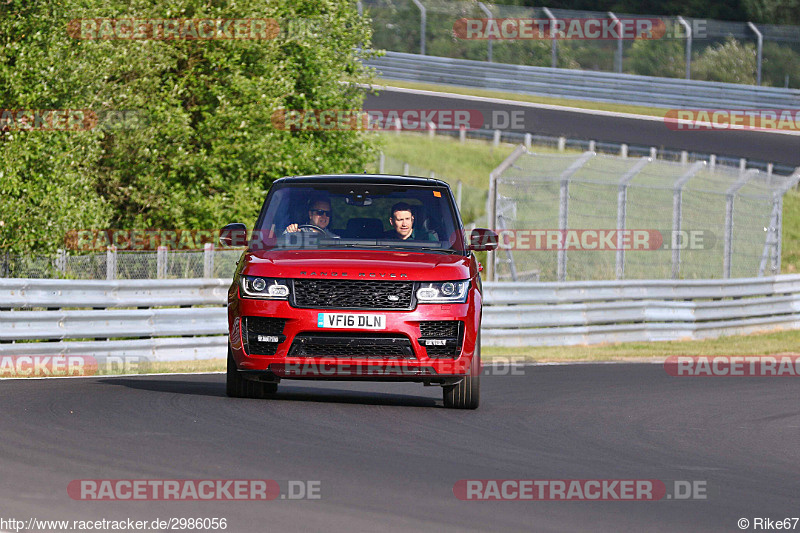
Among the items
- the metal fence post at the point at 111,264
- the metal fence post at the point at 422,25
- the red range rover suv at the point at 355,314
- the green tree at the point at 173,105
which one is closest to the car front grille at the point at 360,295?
the red range rover suv at the point at 355,314

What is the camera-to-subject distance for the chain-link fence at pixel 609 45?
42.0 m

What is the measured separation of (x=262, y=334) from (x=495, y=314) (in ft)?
33.5

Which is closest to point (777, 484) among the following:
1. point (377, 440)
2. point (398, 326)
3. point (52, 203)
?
point (377, 440)

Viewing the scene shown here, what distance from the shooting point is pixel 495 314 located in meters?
19.9

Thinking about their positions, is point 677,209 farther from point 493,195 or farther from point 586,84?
point 586,84

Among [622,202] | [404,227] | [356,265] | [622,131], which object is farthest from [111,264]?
[622,131]

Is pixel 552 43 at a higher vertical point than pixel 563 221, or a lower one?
higher

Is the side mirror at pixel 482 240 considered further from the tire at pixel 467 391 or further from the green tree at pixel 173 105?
the green tree at pixel 173 105

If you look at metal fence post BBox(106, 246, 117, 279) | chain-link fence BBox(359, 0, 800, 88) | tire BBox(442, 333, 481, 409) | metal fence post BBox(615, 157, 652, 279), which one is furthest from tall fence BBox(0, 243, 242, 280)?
chain-link fence BBox(359, 0, 800, 88)

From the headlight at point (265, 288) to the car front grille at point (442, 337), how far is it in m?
1.05

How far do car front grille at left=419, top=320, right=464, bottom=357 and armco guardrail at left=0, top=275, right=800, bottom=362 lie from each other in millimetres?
5606

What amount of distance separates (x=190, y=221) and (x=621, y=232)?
8064 mm

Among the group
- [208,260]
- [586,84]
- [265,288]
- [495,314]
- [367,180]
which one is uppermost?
[367,180]

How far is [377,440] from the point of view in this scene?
342 inches
